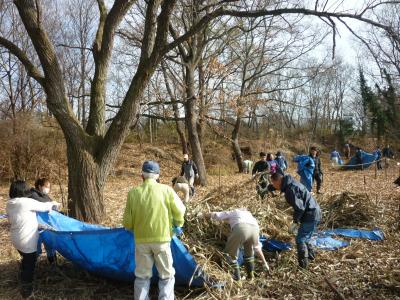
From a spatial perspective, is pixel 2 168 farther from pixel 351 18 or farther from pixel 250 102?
pixel 351 18

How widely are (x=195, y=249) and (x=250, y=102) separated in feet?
57.1

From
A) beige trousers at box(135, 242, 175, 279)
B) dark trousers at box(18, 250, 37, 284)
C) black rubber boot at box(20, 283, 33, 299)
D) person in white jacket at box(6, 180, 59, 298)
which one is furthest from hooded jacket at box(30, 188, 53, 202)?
beige trousers at box(135, 242, 175, 279)

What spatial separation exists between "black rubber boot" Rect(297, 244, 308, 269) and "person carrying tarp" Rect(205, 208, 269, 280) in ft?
2.08

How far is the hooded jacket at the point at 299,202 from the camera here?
5934 mm

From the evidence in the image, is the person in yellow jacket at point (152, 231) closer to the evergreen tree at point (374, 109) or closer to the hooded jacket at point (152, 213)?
the hooded jacket at point (152, 213)

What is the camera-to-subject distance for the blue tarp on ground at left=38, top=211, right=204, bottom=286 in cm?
496

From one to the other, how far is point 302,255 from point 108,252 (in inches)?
102

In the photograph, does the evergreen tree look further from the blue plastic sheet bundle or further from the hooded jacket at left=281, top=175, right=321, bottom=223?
the hooded jacket at left=281, top=175, right=321, bottom=223

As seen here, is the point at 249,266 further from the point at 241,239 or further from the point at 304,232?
the point at 304,232

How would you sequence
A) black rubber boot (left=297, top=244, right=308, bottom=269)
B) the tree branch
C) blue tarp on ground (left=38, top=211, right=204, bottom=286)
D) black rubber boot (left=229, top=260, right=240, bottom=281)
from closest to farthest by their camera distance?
blue tarp on ground (left=38, top=211, right=204, bottom=286)
black rubber boot (left=229, top=260, right=240, bottom=281)
black rubber boot (left=297, top=244, right=308, bottom=269)
the tree branch

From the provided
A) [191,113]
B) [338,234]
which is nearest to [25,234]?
[338,234]

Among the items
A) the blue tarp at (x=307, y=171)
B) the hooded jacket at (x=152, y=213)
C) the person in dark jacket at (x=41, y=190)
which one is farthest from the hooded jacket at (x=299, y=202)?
the blue tarp at (x=307, y=171)

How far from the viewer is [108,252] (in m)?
5.24

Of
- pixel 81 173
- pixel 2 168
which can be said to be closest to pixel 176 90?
pixel 2 168
